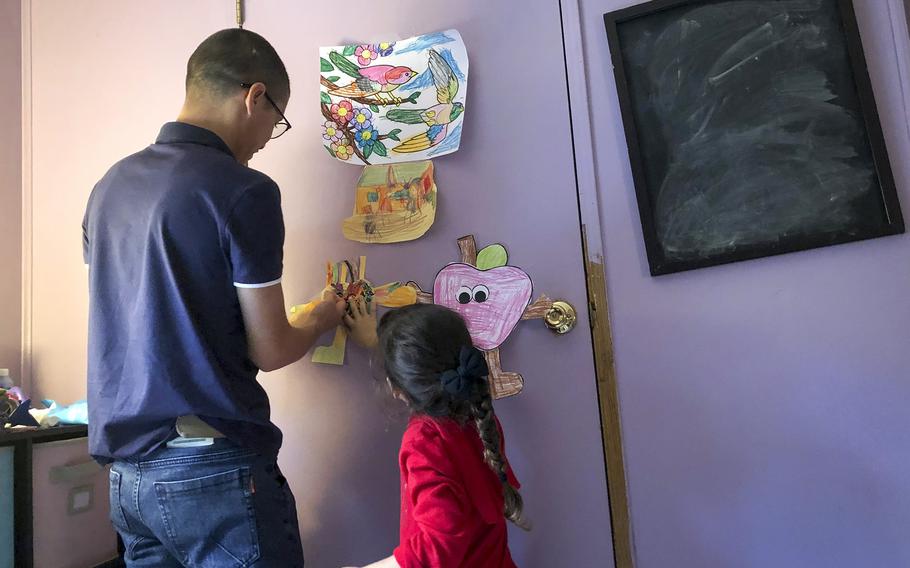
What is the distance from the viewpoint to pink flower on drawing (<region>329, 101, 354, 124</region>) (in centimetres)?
136

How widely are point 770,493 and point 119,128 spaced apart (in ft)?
5.30

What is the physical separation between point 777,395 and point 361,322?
777 mm

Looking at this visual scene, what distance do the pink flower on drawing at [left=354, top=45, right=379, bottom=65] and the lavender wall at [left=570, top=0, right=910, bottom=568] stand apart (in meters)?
0.60

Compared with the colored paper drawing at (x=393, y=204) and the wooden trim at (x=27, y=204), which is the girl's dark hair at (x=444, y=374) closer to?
the colored paper drawing at (x=393, y=204)

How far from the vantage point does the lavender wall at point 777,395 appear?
1.08 metres

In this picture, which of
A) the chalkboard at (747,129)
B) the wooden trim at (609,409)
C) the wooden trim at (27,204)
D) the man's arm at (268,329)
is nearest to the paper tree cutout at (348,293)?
the man's arm at (268,329)

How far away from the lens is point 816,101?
3.74 ft

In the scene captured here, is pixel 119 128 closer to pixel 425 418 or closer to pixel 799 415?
pixel 425 418

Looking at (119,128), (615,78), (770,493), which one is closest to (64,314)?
(119,128)

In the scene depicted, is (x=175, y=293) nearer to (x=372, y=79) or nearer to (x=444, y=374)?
(x=444, y=374)

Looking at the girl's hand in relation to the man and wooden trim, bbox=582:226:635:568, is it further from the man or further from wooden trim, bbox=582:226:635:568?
wooden trim, bbox=582:226:635:568

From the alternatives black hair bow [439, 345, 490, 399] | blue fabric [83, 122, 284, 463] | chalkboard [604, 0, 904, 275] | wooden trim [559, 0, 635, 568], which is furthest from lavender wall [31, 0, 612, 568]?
blue fabric [83, 122, 284, 463]

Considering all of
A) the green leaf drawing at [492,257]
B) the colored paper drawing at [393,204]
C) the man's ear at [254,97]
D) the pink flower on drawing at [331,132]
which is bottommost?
the green leaf drawing at [492,257]

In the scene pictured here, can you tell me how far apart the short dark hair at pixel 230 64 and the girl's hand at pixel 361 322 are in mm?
426
